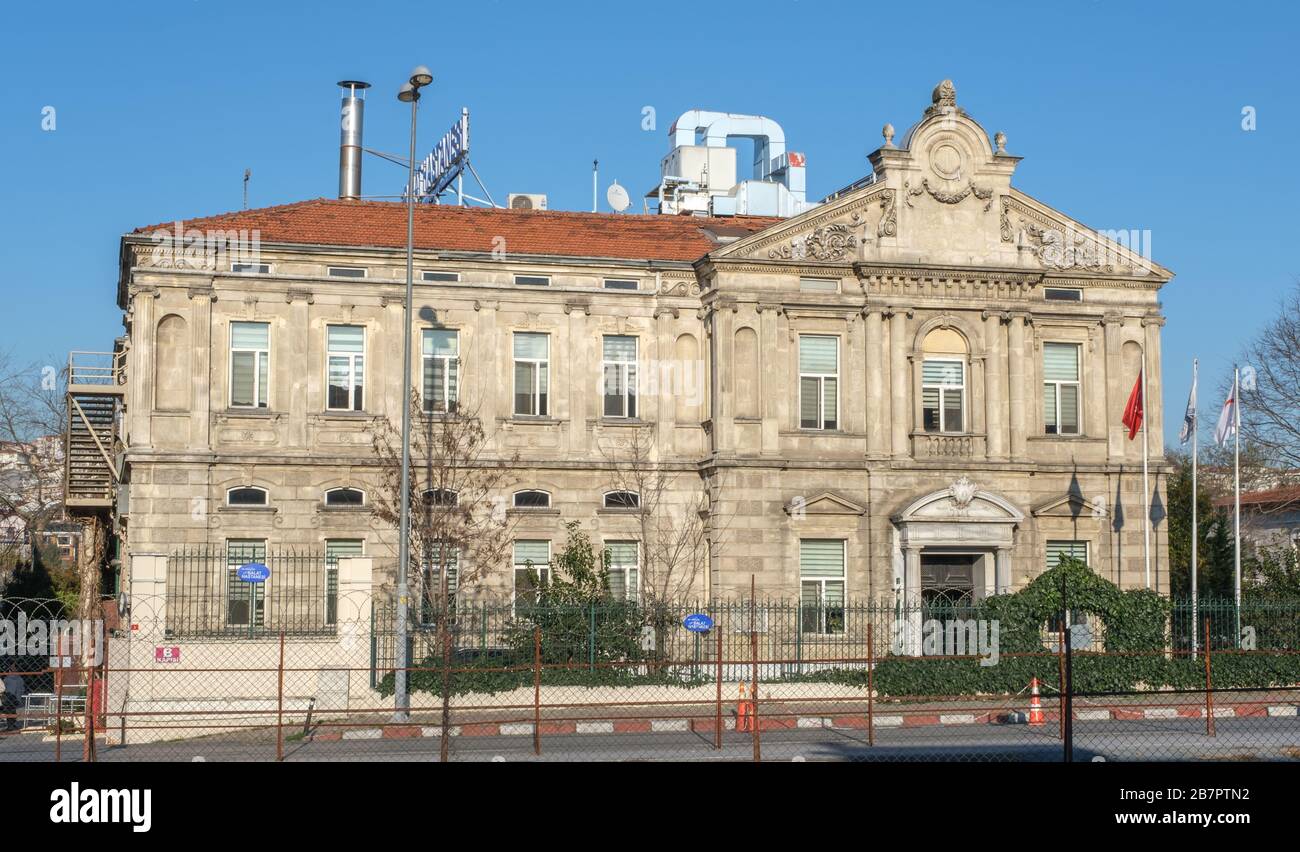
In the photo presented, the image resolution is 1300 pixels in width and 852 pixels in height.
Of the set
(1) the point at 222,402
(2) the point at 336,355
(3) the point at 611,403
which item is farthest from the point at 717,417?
(1) the point at 222,402

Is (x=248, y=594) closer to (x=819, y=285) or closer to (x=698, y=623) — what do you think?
(x=698, y=623)

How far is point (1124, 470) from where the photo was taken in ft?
131

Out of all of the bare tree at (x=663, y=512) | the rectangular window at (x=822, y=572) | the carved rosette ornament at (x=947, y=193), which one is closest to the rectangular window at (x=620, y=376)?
the bare tree at (x=663, y=512)

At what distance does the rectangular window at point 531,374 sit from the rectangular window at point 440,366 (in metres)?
1.56

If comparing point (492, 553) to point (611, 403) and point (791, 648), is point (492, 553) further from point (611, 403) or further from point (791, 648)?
point (791, 648)

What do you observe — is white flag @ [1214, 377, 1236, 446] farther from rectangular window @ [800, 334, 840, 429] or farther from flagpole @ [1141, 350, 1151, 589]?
rectangular window @ [800, 334, 840, 429]

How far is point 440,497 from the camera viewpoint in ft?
123

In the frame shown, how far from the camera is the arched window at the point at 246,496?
36906 mm

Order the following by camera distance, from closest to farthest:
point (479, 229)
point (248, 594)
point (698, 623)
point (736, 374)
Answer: point (698, 623), point (248, 594), point (736, 374), point (479, 229)

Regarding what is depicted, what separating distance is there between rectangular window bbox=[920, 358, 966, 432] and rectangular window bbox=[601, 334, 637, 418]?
24.2ft

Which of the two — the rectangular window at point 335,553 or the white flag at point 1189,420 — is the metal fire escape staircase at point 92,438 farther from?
the white flag at point 1189,420

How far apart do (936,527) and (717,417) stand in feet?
19.9

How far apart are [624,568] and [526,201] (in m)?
12.0

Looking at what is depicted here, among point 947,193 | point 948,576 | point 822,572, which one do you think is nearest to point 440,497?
point 822,572
